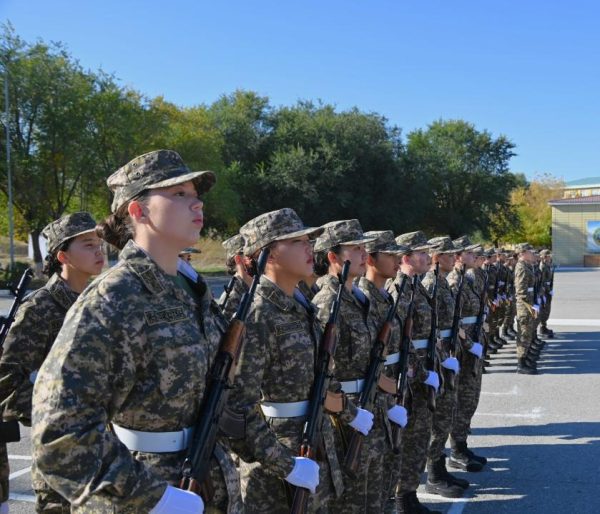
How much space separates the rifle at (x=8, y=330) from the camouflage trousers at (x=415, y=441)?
2.78 metres

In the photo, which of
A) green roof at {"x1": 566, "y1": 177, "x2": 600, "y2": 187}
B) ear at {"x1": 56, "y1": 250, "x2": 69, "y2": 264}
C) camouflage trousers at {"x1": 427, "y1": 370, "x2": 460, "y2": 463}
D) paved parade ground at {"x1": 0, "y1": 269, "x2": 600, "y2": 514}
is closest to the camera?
ear at {"x1": 56, "y1": 250, "x2": 69, "y2": 264}

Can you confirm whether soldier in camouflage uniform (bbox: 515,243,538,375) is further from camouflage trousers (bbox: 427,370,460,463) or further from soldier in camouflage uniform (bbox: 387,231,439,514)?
soldier in camouflage uniform (bbox: 387,231,439,514)

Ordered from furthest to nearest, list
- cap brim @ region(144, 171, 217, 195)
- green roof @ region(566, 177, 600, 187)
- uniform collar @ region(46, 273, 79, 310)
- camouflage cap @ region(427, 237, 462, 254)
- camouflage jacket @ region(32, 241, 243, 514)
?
1. green roof @ region(566, 177, 600, 187)
2. camouflage cap @ region(427, 237, 462, 254)
3. uniform collar @ region(46, 273, 79, 310)
4. cap brim @ region(144, 171, 217, 195)
5. camouflage jacket @ region(32, 241, 243, 514)

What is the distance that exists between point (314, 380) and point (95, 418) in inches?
58.5

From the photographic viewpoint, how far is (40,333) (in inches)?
136

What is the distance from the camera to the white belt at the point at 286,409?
3.12 m

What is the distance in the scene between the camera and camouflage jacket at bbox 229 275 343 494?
2.83 m

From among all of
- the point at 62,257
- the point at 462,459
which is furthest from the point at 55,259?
the point at 462,459

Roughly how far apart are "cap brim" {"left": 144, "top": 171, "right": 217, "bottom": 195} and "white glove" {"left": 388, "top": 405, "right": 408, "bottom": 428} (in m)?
2.47

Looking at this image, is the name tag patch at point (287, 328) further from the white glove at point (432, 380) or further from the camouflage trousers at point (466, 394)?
the camouflage trousers at point (466, 394)

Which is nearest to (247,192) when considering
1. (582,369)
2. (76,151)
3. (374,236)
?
(76,151)

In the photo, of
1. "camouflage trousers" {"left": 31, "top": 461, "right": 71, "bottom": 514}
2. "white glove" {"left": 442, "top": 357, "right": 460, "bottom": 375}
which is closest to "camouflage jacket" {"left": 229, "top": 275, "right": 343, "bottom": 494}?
"camouflage trousers" {"left": 31, "top": 461, "right": 71, "bottom": 514}

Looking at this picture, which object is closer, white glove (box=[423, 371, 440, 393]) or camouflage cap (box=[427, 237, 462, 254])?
white glove (box=[423, 371, 440, 393])

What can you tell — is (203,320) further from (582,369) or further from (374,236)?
(582,369)
